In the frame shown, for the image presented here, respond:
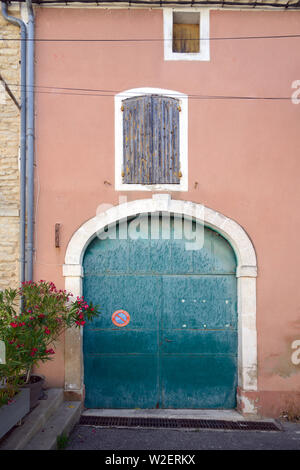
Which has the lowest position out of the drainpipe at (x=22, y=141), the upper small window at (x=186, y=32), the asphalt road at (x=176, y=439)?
the asphalt road at (x=176, y=439)

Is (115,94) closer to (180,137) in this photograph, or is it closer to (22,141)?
(180,137)

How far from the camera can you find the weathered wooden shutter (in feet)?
19.4

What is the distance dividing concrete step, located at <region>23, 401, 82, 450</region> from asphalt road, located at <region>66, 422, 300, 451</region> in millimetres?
156

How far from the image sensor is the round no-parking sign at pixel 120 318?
19.5ft

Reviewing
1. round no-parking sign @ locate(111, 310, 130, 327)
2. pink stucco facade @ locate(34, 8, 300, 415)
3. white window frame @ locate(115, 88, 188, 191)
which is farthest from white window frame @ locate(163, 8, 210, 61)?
round no-parking sign @ locate(111, 310, 130, 327)

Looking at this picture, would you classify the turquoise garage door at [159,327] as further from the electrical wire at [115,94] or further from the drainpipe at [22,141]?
the electrical wire at [115,94]

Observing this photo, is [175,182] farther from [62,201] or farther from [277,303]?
[277,303]

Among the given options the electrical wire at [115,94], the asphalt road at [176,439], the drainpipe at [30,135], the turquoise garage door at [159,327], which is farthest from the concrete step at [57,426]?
the electrical wire at [115,94]

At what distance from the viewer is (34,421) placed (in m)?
4.46

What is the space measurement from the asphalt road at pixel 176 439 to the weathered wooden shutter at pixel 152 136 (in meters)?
3.22

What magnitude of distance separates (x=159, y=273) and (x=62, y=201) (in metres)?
1.67

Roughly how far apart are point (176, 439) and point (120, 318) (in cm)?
174

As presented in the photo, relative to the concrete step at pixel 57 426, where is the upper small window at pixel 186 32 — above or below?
above

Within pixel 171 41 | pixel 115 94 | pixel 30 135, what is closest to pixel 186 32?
pixel 171 41
